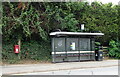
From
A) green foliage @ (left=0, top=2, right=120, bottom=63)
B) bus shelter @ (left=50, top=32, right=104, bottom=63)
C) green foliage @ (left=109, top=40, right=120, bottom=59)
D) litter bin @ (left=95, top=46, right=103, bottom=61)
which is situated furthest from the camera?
green foliage @ (left=109, top=40, right=120, bottom=59)

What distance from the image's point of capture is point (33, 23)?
1472 cm

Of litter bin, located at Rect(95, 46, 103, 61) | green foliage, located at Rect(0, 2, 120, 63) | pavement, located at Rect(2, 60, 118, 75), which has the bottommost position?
pavement, located at Rect(2, 60, 118, 75)

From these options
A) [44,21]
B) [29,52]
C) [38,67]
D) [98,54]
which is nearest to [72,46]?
[98,54]

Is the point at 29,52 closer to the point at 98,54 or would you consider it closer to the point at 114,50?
the point at 98,54

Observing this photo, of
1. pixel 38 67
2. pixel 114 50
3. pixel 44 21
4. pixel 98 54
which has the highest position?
pixel 44 21

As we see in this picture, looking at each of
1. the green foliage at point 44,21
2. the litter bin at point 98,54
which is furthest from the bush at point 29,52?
the litter bin at point 98,54

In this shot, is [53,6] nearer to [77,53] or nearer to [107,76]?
[77,53]

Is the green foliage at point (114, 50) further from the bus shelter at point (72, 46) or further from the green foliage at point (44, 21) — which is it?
the bus shelter at point (72, 46)

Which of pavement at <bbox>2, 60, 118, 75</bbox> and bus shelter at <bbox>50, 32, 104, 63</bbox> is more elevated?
bus shelter at <bbox>50, 32, 104, 63</bbox>

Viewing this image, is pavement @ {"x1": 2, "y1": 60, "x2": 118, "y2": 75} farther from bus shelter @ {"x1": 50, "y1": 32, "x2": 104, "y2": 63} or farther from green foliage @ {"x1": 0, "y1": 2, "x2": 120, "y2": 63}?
green foliage @ {"x1": 0, "y1": 2, "x2": 120, "y2": 63}

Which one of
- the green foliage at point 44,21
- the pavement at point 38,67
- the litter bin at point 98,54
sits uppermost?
the green foliage at point 44,21

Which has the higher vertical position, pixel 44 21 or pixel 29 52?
pixel 44 21

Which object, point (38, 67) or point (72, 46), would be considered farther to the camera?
point (72, 46)

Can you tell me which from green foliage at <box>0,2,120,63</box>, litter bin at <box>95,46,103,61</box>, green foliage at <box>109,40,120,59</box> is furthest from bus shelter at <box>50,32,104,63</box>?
green foliage at <box>109,40,120,59</box>
